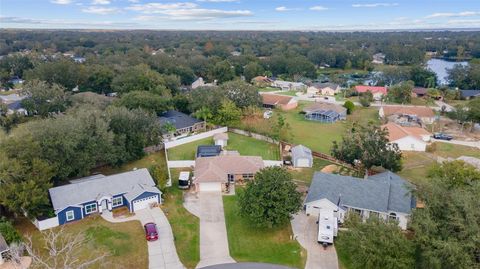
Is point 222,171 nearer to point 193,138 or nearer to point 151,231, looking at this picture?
point 151,231

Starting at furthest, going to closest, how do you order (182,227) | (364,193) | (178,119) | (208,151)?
(178,119) < (208,151) < (364,193) < (182,227)

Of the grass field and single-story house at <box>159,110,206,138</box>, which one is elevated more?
single-story house at <box>159,110,206,138</box>

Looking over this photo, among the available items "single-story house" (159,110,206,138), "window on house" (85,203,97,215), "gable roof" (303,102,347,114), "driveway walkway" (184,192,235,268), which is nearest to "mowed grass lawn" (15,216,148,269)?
"window on house" (85,203,97,215)

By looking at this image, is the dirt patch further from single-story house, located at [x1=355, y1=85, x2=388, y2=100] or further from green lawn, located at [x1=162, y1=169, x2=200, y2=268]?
single-story house, located at [x1=355, y1=85, x2=388, y2=100]

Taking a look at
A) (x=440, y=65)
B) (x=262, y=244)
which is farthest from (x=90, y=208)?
(x=440, y=65)

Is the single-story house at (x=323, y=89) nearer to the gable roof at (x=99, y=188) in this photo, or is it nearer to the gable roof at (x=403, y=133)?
the gable roof at (x=403, y=133)

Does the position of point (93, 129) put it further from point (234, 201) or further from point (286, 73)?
point (286, 73)
